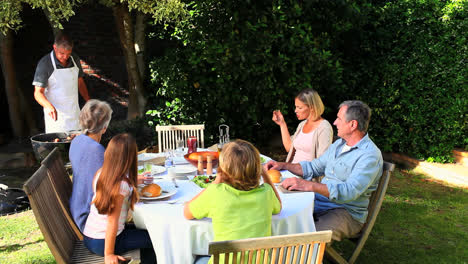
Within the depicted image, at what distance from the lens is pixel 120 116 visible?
8688 mm

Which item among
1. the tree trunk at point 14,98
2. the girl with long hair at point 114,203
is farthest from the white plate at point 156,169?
the tree trunk at point 14,98

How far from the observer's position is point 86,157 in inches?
109

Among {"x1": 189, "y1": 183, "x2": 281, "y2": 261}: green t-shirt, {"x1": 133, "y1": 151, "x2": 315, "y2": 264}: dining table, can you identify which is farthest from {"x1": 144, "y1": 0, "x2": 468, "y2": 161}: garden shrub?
{"x1": 189, "y1": 183, "x2": 281, "y2": 261}: green t-shirt

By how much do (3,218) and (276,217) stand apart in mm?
3639

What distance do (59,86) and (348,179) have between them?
353cm

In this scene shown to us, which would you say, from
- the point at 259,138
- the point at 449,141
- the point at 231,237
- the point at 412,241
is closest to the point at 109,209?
the point at 231,237

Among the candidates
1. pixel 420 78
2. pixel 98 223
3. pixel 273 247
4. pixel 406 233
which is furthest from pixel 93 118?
pixel 420 78

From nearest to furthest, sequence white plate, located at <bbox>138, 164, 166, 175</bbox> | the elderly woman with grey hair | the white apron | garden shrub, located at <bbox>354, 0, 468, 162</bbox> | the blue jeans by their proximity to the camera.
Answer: the blue jeans → the elderly woman with grey hair → white plate, located at <bbox>138, 164, 166, 175</bbox> → the white apron → garden shrub, located at <bbox>354, 0, 468, 162</bbox>

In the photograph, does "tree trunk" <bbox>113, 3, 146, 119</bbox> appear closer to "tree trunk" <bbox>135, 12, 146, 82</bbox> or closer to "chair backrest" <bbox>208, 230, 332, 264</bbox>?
"tree trunk" <bbox>135, 12, 146, 82</bbox>

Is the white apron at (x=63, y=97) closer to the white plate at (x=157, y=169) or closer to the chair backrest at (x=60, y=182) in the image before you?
the chair backrest at (x=60, y=182)

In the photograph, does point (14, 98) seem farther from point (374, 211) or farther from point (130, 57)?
point (374, 211)

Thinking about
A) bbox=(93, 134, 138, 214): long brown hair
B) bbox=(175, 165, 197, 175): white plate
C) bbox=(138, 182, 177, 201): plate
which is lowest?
bbox=(138, 182, 177, 201): plate

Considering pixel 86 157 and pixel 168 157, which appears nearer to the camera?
pixel 86 157

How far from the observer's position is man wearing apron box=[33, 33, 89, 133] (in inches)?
183
